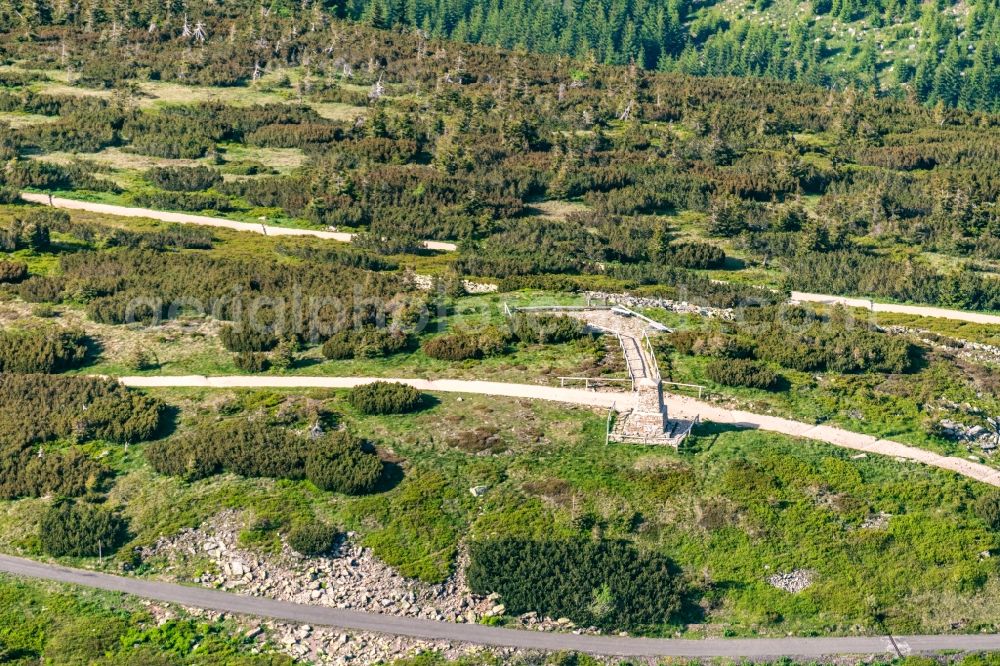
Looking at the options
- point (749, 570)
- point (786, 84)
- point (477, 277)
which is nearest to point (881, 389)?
point (749, 570)

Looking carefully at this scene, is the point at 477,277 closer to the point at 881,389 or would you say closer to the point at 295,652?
the point at 881,389

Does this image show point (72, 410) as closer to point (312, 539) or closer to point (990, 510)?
point (312, 539)

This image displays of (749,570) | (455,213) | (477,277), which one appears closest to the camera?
(749,570)

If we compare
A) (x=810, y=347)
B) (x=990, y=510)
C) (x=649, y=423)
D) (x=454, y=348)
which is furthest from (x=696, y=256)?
(x=990, y=510)

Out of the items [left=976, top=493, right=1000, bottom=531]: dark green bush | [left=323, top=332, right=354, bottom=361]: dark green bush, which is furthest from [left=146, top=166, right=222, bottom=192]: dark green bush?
[left=976, top=493, right=1000, bottom=531]: dark green bush

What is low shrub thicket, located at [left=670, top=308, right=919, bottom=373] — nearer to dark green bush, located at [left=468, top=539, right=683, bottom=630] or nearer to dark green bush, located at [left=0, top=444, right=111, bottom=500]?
dark green bush, located at [left=468, top=539, right=683, bottom=630]

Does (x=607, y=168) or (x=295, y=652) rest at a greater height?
(x=607, y=168)

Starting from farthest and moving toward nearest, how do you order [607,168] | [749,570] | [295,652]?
[607,168]
[749,570]
[295,652]
